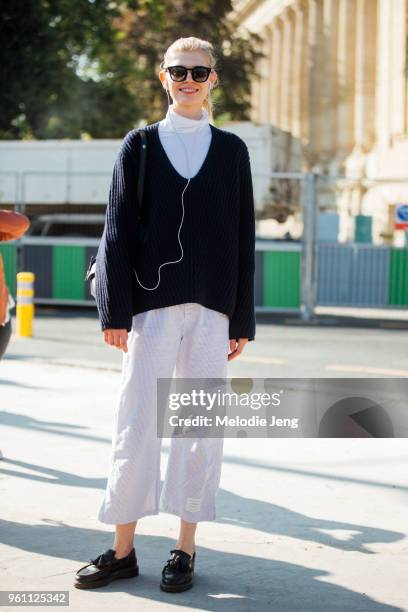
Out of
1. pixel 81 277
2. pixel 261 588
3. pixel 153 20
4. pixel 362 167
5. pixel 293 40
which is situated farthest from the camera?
pixel 293 40

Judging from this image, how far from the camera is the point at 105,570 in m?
4.01

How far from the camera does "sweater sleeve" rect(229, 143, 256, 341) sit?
13.8ft

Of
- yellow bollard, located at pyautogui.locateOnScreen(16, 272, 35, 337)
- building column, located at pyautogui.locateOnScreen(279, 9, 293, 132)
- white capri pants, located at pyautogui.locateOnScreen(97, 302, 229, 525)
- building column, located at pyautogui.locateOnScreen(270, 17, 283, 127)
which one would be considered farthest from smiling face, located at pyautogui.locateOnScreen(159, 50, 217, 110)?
building column, located at pyautogui.locateOnScreen(270, 17, 283, 127)

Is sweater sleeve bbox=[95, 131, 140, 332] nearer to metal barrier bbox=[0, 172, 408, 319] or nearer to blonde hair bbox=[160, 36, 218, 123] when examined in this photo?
blonde hair bbox=[160, 36, 218, 123]

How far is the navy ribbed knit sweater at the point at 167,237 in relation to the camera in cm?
399

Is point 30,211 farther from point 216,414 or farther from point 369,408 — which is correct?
point 216,414

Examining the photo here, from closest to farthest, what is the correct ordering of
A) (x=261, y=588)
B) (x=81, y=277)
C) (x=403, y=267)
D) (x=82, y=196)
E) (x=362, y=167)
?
1. (x=261, y=588)
2. (x=403, y=267)
3. (x=81, y=277)
4. (x=82, y=196)
5. (x=362, y=167)

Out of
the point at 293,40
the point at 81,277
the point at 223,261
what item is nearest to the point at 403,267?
the point at 81,277

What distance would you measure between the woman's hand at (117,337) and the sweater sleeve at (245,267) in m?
0.43

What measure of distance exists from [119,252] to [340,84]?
54.0 metres

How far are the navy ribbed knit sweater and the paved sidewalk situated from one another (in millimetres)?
947

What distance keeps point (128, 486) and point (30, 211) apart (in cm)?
1717

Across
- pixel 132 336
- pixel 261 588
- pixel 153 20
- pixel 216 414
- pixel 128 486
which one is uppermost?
pixel 153 20

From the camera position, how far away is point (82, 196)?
66.9 ft
